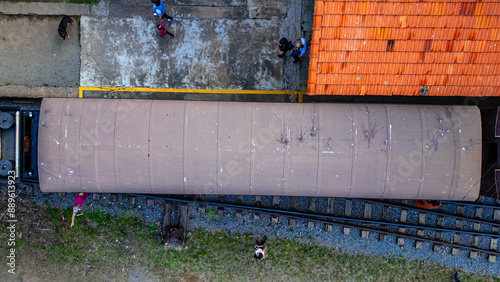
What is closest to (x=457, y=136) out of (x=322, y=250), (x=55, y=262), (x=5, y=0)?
(x=322, y=250)

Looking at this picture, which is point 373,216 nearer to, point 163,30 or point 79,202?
point 163,30

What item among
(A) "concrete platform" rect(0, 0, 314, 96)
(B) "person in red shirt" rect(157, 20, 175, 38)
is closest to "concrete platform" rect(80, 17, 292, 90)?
(A) "concrete platform" rect(0, 0, 314, 96)

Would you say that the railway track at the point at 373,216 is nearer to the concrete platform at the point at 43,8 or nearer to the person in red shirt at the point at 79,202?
the person in red shirt at the point at 79,202

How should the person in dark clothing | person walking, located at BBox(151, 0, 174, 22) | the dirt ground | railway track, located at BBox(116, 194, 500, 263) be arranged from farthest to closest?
the dirt ground → railway track, located at BBox(116, 194, 500, 263) → the person in dark clothing → person walking, located at BBox(151, 0, 174, 22)

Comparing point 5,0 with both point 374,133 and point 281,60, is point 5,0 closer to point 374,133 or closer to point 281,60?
point 281,60

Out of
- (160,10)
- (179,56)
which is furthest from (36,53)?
(179,56)

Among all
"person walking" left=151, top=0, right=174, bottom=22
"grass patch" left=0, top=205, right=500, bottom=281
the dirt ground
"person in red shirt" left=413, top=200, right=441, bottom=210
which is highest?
"person walking" left=151, top=0, right=174, bottom=22

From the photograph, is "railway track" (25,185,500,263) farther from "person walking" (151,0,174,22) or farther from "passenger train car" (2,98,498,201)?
"person walking" (151,0,174,22)

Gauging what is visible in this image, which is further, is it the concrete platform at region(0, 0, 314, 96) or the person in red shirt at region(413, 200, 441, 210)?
the concrete platform at region(0, 0, 314, 96)
